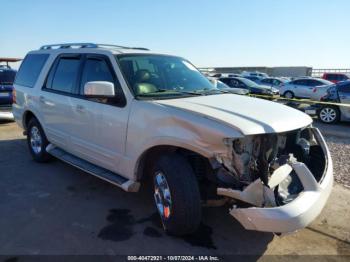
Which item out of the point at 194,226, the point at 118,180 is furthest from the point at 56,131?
the point at 194,226

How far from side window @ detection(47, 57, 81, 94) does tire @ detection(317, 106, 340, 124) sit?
→ 9.40m

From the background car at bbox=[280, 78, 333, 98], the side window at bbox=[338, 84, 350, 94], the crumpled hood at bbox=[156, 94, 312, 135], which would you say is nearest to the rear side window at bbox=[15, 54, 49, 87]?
the crumpled hood at bbox=[156, 94, 312, 135]

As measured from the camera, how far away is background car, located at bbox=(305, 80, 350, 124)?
11.3 m

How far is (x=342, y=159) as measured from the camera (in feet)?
21.7

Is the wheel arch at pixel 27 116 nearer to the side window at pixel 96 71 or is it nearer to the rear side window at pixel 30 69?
the rear side window at pixel 30 69

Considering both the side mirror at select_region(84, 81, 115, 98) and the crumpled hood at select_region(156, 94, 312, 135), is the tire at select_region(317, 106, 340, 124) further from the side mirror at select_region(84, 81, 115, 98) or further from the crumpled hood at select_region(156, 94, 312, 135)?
the side mirror at select_region(84, 81, 115, 98)

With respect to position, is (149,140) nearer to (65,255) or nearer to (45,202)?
(65,255)

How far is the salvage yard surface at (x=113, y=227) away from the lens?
3.32m

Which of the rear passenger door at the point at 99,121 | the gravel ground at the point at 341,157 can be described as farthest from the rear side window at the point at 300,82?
the rear passenger door at the point at 99,121

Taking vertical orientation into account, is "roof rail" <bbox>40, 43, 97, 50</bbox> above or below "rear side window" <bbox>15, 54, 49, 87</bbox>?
above

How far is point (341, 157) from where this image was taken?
22.2 ft

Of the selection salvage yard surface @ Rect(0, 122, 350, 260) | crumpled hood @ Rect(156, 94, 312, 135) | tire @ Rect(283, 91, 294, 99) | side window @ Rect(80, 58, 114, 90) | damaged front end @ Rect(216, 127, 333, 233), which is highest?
side window @ Rect(80, 58, 114, 90)

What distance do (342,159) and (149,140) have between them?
15.5 feet

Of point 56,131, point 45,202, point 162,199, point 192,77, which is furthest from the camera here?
point 56,131
